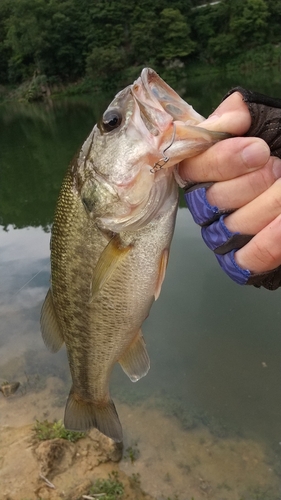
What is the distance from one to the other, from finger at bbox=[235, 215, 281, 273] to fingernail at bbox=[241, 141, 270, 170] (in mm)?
220

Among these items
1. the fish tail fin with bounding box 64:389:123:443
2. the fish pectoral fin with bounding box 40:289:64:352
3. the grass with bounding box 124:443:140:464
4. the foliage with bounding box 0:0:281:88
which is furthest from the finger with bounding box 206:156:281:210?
the foliage with bounding box 0:0:281:88

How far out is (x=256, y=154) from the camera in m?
1.43

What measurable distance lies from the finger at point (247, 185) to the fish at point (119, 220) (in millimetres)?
175

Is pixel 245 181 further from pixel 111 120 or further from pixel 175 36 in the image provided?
pixel 175 36

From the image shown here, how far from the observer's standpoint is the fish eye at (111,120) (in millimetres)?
1741

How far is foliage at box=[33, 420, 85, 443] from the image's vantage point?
159 inches

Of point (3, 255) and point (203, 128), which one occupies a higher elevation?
point (203, 128)

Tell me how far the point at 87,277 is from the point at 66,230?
0.83 feet

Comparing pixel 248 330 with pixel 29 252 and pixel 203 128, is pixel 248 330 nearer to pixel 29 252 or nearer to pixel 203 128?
pixel 203 128

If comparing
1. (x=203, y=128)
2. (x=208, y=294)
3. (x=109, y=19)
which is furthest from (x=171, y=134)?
(x=109, y=19)

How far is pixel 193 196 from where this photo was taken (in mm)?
1677

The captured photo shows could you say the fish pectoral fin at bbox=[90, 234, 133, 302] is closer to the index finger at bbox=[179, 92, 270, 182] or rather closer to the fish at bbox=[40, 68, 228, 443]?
the fish at bbox=[40, 68, 228, 443]

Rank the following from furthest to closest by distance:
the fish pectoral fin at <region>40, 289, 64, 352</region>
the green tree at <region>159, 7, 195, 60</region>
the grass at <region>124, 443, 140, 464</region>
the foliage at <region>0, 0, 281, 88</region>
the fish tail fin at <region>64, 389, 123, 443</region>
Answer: the green tree at <region>159, 7, 195, 60</region>
the foliage at <region>0, 0, 281, 88</region>
the grass at <region>124, 443, 140, 464</region>
the fish tail fin at <region>64, 389, 123, 443</region>
the fish pectoral fin at <region>40, 289, 64, 352</region>

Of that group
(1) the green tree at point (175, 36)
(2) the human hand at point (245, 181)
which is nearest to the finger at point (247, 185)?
(2) the human hand at point (245, 181)
